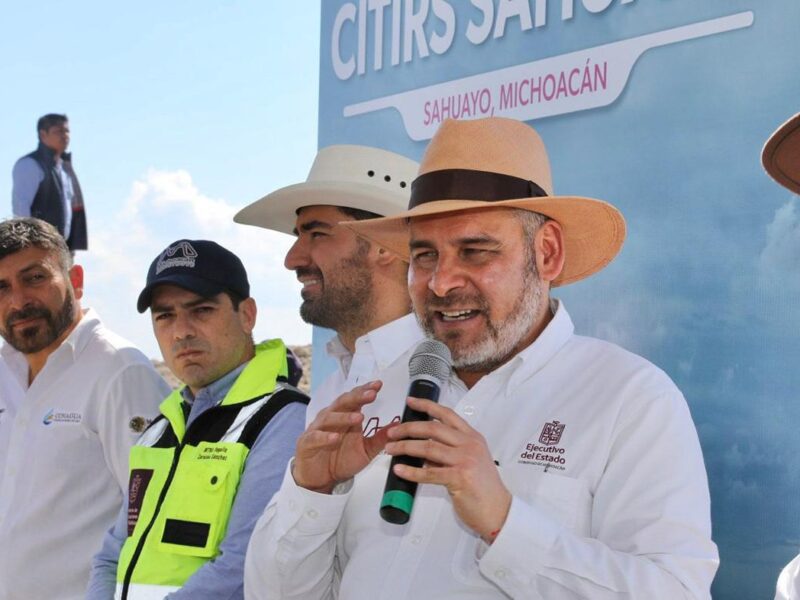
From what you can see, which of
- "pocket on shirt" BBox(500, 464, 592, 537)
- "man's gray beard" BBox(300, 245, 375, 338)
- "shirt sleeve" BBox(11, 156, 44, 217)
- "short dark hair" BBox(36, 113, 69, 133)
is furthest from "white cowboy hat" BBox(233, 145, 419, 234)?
"short dark hair" BBox(36, 113, 69, 133)

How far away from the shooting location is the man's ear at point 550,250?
8.76 feet

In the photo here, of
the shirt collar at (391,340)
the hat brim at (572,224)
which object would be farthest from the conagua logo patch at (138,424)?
the hat brim at (572,224)

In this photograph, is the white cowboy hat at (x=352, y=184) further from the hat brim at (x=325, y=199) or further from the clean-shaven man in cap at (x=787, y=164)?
the clean-shaven man in cap at (x=787, y=164)

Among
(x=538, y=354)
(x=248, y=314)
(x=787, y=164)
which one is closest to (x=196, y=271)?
(x=248, y=314)

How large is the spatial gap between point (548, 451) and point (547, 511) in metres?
0.14

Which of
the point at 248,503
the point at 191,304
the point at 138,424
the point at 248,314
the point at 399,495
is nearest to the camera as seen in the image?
the point at 399,495

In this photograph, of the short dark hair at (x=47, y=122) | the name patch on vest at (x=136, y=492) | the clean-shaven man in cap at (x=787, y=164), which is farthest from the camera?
the short dark hair at (x=47, y=122)

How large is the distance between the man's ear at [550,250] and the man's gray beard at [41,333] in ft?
8.92

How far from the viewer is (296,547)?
101 inches

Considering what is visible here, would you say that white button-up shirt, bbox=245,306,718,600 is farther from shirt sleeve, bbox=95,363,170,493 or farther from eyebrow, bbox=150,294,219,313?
shirt sleeve, bbox=95,363,170,493

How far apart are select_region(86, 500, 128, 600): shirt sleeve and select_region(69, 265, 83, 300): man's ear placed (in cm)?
149

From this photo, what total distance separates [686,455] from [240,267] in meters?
2.08

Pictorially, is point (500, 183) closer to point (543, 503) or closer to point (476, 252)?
point (476, 252)

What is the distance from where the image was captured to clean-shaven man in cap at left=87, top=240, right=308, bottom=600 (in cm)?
324
